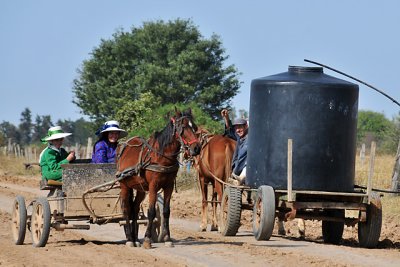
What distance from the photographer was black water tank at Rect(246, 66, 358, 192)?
14391 millimetres

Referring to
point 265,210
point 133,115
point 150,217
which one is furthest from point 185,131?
point 133,115

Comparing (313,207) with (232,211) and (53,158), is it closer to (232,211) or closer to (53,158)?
(232,211)

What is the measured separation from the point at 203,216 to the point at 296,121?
4.67 meters

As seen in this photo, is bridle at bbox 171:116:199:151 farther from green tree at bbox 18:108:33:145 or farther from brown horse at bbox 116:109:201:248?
green tree at bbox 18:108:33:145

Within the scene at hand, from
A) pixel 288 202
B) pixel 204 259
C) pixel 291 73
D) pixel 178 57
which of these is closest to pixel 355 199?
pixel 288 202

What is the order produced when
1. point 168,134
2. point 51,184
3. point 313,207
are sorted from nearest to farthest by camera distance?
point 313,207
point 168,134
point 51,184

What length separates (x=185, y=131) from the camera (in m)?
14.3

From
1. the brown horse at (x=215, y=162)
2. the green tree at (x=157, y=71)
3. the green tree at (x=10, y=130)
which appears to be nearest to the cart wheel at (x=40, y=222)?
the brown horse at (x=215, y=162)

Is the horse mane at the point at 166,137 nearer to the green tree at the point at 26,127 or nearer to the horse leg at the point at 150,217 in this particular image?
the horse leg at the point at 150,217

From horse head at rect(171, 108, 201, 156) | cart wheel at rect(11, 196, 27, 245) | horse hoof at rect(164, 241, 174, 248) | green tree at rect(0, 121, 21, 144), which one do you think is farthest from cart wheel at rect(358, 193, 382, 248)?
green tree at rect(0, 121, 21, 144)

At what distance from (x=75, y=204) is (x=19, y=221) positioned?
2.99 ft

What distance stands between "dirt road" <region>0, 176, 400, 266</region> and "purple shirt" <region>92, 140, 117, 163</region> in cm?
133

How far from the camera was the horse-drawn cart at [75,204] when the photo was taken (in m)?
14.8

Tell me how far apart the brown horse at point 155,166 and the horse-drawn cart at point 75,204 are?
9.4 inches
